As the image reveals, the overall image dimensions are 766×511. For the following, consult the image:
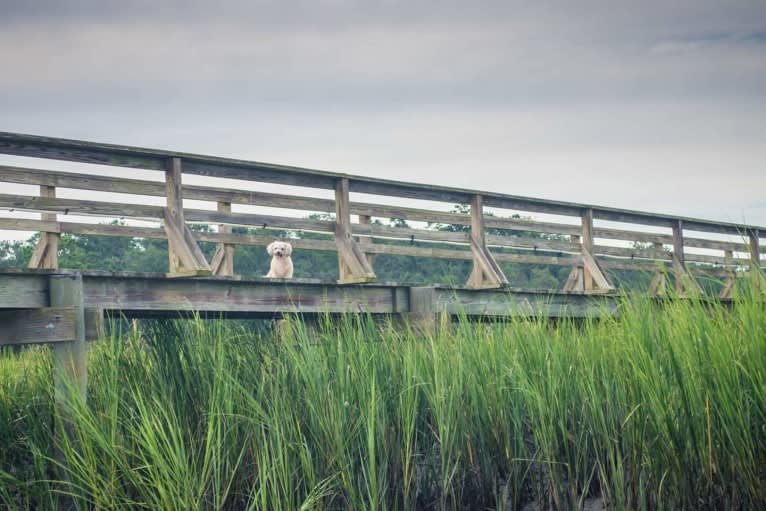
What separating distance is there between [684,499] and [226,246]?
8291mm

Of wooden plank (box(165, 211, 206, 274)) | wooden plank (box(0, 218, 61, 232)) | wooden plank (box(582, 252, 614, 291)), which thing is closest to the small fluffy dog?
wooden plank (box(0, 218, 61, 232))

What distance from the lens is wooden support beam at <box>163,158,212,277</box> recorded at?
8055mm

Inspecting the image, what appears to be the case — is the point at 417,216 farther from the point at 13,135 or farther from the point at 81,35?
the point at 81,35

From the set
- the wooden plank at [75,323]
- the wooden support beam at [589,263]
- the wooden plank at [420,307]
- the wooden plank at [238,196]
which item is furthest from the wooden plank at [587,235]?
the wooden plank at [75,323]

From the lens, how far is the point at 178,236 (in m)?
8.28

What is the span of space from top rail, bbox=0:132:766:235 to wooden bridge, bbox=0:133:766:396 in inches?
0.5

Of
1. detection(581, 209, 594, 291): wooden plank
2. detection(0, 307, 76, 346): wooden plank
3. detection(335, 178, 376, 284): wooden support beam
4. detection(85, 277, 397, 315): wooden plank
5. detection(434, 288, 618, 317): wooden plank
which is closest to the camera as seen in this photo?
detection(0, 307, 76, 346): wooden plank

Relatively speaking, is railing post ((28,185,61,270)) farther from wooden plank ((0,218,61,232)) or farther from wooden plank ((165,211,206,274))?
wooden plank ((165,211,206,274))

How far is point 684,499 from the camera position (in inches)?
189

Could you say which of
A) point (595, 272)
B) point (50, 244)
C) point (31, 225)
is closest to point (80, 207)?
point (50, 244)

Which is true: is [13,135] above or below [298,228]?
above

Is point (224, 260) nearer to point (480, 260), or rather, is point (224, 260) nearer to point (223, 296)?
point (480, 260)

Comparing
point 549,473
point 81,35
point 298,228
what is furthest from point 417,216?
point 81,35

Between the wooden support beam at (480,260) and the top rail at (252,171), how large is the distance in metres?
0.20
